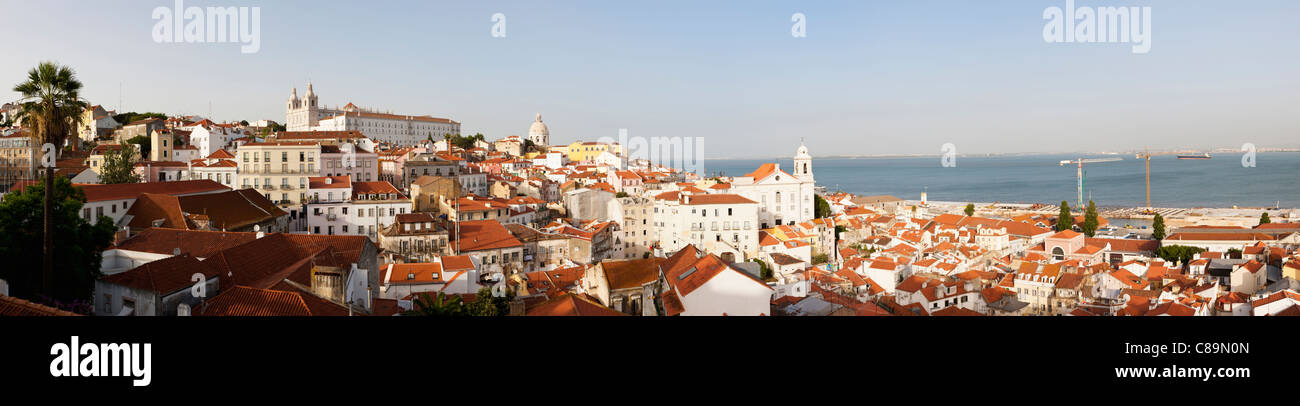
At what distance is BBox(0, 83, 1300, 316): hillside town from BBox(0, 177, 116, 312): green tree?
0.10 metres

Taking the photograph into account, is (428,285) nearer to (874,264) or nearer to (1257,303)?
(874,264)

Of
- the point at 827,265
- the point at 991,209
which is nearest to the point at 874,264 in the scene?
the point at 827,265

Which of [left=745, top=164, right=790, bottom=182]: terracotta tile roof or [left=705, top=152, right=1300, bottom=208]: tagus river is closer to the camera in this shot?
[left=745, top=164, right=790, bottom=182]: terracotta tile roof

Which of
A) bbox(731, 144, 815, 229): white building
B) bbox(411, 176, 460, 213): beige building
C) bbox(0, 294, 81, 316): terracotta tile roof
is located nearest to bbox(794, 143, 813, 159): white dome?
bbox(731, 144, 815, 229): white building

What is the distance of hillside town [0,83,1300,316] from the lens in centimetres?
711

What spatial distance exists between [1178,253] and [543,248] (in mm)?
17678

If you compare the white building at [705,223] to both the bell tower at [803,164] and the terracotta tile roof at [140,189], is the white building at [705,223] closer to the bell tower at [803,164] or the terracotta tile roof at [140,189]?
the bell tower at [803,164]

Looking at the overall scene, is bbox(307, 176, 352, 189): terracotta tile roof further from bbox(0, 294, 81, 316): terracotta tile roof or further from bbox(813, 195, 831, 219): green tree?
bbox(813, 195, 831, 219): green tree

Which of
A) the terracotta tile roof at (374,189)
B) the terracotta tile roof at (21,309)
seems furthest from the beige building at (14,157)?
the terracotta tile roof at (21,309)

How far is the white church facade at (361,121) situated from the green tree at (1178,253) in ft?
122

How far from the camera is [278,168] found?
61.1ft

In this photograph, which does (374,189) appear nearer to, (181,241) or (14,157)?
(181,241)

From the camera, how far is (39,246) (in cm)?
686
